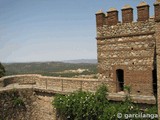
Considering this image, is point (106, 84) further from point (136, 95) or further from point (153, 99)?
point (153, 99)

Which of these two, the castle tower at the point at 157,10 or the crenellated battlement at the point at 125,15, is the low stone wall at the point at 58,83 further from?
the castle tower at the point at 157,10

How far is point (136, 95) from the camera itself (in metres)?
13.3

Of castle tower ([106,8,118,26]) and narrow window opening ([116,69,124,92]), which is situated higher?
castle tower ([106,8,118,26])

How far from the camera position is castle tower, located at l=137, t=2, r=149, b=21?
42.6 feet

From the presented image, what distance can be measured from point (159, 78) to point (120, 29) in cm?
432

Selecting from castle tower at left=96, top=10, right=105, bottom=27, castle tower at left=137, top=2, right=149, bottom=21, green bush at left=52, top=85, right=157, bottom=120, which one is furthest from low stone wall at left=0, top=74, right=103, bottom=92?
castle tower at left=137, top=2, right=149, bottom=21

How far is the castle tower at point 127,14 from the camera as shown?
44.5 ft

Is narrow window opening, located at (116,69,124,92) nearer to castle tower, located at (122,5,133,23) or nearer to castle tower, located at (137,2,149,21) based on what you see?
castle tower, located at (122,5,133,23)

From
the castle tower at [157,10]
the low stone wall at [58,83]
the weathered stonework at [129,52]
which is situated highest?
the castle tower at [157,10]

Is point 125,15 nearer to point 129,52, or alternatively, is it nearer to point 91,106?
point 129,52

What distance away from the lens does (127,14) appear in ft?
44.8

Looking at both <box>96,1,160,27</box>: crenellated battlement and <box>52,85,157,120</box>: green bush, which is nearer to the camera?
<box>52,85,157,120</box>: green bush

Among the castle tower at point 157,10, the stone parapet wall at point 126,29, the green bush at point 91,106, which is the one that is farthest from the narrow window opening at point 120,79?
the castle tower at point 157,10

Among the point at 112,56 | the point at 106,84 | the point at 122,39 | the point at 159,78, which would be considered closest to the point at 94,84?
the point at 106,84
